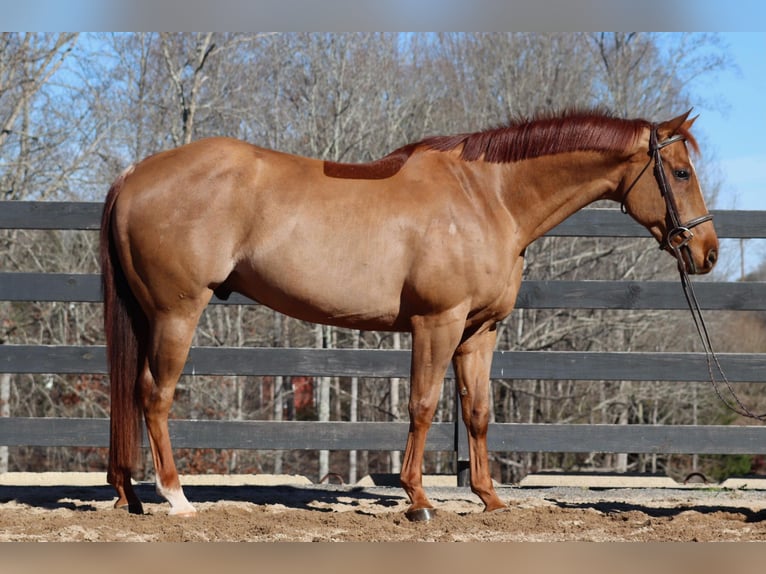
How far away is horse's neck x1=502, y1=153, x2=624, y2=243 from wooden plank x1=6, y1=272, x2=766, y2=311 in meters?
1.00

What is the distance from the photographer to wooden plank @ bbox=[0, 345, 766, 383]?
5.39 metres

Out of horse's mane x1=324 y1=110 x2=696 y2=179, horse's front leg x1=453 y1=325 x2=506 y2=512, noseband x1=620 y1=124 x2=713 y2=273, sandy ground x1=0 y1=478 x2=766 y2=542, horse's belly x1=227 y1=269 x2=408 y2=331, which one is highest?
horse's mane x1=324 y1=110 x2=696 y2=179

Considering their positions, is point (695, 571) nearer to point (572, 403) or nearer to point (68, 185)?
point (68, 185)

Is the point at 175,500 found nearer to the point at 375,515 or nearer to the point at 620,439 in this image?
the point at 375,515

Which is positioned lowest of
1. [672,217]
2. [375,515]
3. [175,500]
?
[375,515]

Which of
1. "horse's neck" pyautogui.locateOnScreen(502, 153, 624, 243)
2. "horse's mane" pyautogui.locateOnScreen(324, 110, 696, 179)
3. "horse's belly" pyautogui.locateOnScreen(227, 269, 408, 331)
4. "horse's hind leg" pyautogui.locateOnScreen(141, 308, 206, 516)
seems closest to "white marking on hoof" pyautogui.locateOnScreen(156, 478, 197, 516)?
"horse's hind leg" pyautogui.locateOnScreen(141, 308, 206, 516)

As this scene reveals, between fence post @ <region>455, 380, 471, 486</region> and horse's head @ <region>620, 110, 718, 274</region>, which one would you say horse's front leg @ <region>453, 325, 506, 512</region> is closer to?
fence post @ <region>455, 380, 471, 486</region>

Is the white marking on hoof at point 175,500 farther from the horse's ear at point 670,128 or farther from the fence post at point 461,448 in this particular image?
the horse's ear at point 670,128

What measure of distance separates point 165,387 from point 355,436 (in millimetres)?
1588

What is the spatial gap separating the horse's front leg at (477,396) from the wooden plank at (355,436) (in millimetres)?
822

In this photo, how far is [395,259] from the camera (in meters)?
4.28

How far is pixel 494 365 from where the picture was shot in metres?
Result: 5.43

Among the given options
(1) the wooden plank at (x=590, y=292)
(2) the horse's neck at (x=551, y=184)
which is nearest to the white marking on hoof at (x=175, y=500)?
(1) the wooden plank at (x=590, y=292)

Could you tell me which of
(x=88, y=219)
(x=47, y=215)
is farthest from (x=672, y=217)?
(x=47, y=215)
